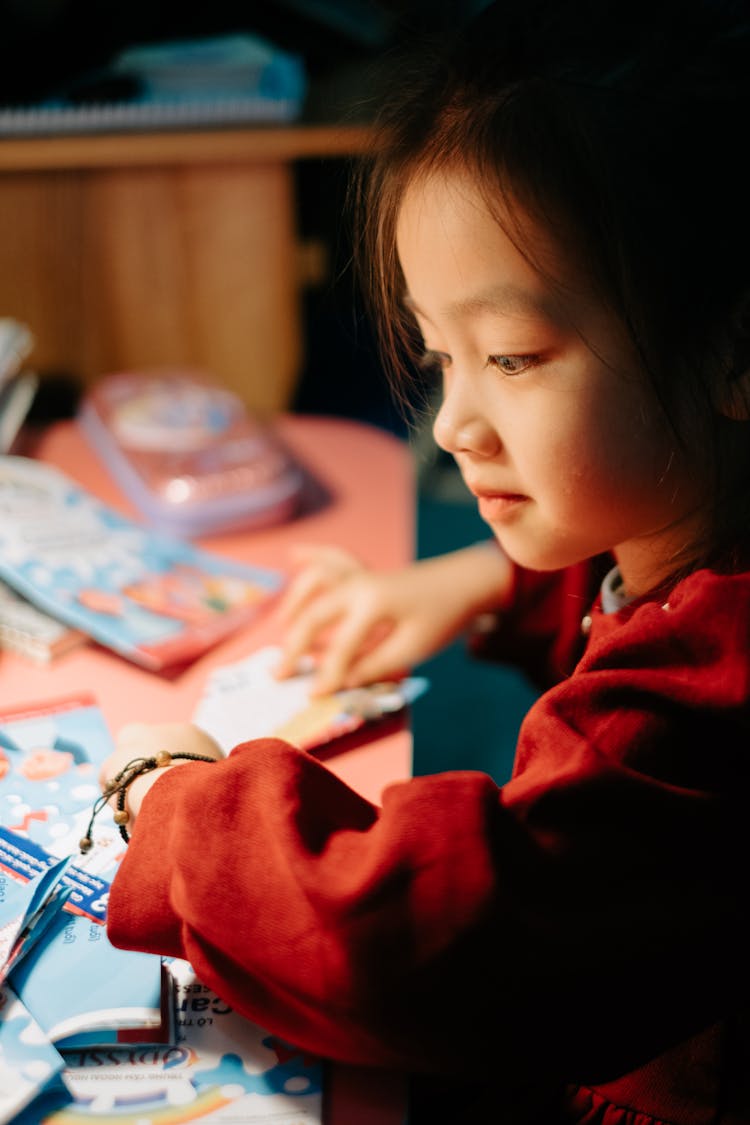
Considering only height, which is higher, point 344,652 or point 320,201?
point 320,201

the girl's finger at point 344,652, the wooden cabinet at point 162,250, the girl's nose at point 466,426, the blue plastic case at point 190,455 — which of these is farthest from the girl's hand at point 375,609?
the wooden cabinet at point 162,250

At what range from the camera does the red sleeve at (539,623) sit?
885 mm

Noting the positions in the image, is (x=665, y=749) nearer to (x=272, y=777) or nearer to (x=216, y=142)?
(x=272, y=777)

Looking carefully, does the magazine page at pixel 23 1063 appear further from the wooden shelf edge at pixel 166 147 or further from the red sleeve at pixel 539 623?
the wooden shelf edge at pixel 166 147

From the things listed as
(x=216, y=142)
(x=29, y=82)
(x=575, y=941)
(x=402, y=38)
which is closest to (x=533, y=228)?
(x=402, y=38)

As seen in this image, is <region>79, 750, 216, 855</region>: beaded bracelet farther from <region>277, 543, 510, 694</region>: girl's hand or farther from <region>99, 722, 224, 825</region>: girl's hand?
<region>277, 543, 510, 694</region>: girl's hand

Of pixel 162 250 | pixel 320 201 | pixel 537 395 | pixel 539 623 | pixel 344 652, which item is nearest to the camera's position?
pixel 537 395

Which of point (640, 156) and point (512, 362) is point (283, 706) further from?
point (640, 156)

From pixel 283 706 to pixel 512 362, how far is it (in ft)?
0.98

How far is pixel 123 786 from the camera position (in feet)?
1.95

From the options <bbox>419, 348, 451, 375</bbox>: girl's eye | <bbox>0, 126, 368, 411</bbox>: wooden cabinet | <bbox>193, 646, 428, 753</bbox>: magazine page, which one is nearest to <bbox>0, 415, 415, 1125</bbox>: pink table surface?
<bbox>193, 646, 428, 753</bbox>: magazine page

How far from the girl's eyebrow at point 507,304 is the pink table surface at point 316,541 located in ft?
0.96

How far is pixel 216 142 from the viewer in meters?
1.14

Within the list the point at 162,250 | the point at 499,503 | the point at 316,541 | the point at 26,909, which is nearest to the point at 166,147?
the point at 162,250
